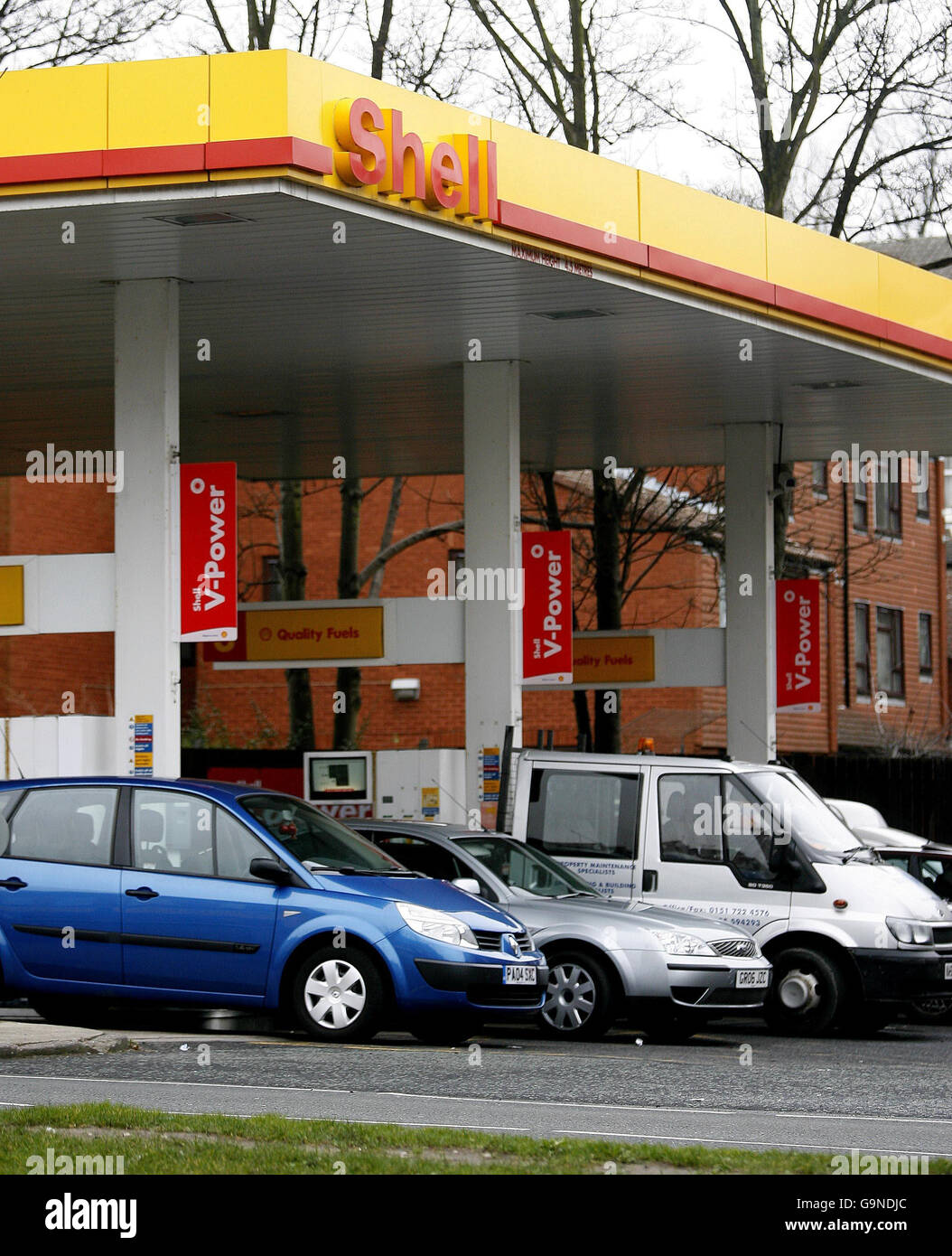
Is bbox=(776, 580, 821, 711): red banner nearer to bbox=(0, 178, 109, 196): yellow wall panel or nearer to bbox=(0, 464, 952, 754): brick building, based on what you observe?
bbox=(0, 464, 952, 754): brick building

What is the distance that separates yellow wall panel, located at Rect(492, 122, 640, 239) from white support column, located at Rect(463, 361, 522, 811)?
127 inches

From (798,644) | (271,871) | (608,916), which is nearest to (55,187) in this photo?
(271,871)

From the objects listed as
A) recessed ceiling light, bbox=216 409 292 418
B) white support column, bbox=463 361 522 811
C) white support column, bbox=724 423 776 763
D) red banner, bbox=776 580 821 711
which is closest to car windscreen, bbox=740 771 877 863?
white support column, bbox=463 361 522 811

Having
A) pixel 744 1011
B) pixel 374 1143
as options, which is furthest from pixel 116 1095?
pixel 744 1011

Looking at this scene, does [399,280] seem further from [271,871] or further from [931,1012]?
[931,1012]

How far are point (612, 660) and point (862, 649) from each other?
63.9 feet

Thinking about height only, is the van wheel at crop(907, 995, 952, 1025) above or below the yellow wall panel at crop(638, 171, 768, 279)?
below

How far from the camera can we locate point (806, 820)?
15539 millimetres

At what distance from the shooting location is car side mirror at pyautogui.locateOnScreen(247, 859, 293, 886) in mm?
12250

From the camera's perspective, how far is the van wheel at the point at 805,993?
15016mm

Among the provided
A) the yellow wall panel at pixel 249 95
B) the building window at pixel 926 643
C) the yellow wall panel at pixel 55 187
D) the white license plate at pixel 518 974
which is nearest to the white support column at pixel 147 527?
the yellow wall panel at pixel 55 187

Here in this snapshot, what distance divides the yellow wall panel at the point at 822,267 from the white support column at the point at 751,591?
419 centimetres

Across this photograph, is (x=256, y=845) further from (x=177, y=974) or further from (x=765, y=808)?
(x=765, y=808)

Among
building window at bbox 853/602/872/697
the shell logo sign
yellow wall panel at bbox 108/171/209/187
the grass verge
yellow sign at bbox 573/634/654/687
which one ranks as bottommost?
the grass verge
